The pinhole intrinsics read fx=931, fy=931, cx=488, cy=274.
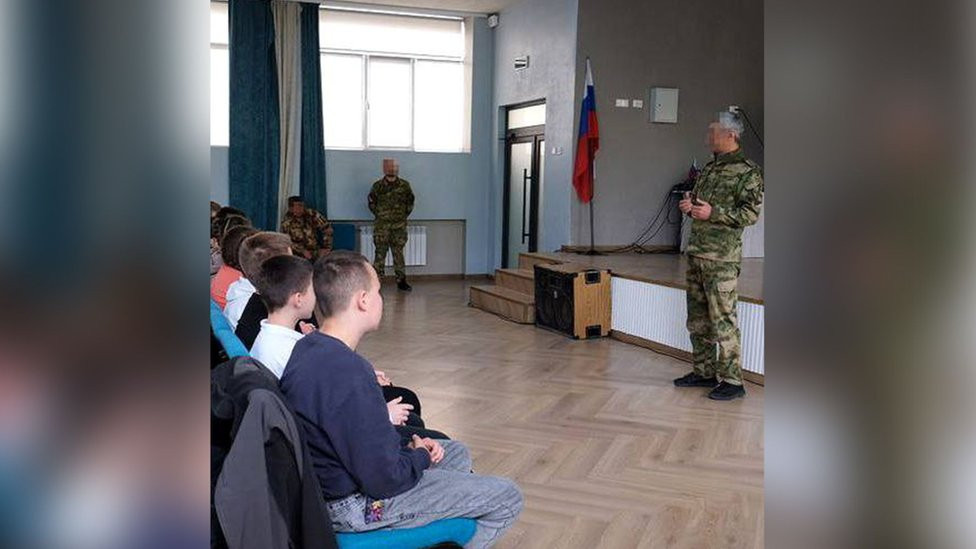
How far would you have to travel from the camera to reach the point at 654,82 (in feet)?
32.6

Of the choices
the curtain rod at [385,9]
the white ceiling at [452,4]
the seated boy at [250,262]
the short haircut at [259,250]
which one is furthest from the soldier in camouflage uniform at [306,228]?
the short haircut at [259,250]

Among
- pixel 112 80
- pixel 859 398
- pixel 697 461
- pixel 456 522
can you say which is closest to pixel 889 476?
pixel 859 398

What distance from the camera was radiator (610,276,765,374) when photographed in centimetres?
580

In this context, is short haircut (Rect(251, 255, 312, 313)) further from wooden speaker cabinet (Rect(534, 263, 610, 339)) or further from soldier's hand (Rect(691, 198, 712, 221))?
wooden speaker cabinet (Rect(534, 263, 610, 339))

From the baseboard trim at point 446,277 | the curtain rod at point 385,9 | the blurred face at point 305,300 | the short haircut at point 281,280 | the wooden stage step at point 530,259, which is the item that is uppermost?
the curtain rod at point 385,9

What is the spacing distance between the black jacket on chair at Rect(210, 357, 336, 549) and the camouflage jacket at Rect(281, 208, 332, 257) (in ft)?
28.6

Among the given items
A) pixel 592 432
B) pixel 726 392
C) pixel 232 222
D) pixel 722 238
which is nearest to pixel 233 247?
pixel 232 222

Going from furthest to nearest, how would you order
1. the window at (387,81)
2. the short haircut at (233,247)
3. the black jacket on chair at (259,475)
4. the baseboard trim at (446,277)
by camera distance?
the baseboard trim at (446,277) < the window at (387,81) < the short haircut at (233,247) < the black jacket on chair at (259,475)

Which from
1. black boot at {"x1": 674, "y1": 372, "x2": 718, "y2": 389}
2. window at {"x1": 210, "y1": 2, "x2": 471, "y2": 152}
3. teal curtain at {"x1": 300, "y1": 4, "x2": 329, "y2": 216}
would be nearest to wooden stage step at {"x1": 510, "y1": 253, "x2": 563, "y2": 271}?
window at {"x1": 210, "y1": 2, "x2": 471, "y2": 152}

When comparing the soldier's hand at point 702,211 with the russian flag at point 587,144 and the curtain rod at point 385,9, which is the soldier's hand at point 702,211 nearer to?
the russian flag at point 587,144

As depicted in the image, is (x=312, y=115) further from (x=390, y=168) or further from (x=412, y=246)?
(x=412, y=246)

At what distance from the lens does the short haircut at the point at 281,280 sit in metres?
2.67

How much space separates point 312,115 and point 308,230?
1.47 metres

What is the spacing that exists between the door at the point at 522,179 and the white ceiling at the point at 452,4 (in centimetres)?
122
